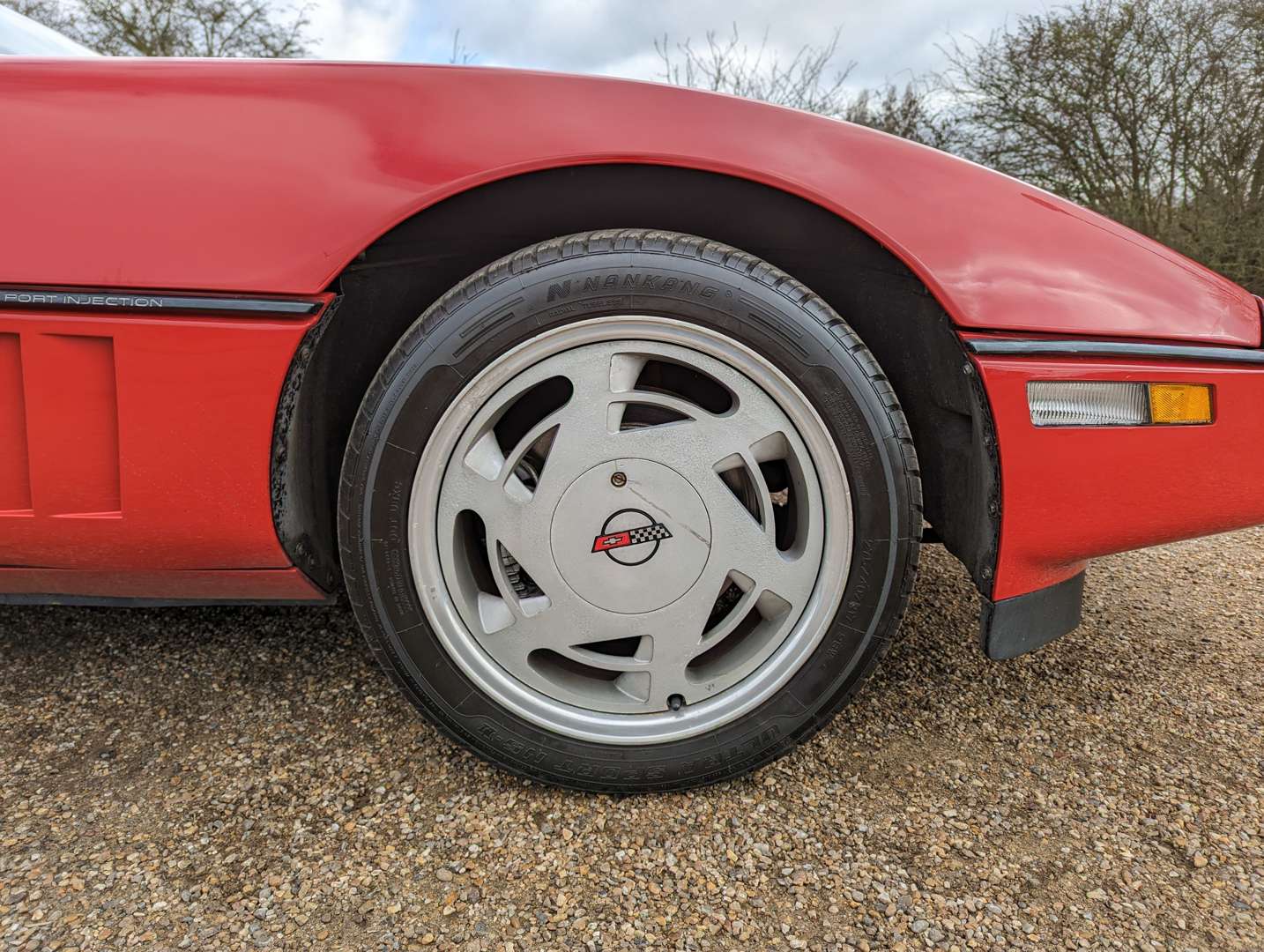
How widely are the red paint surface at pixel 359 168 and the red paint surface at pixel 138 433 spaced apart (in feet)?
0.27

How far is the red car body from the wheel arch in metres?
0.03

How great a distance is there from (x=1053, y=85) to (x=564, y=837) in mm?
7431

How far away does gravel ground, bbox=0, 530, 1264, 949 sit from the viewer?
41.3 inches

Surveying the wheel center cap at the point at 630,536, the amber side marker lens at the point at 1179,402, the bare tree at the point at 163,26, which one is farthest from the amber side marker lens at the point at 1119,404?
the bare tree at the point at 163,26

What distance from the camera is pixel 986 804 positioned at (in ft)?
4.19

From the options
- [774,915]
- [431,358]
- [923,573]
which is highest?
[431,358]

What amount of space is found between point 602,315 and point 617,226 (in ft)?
0.68

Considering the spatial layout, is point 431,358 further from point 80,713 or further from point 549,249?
point 80,713

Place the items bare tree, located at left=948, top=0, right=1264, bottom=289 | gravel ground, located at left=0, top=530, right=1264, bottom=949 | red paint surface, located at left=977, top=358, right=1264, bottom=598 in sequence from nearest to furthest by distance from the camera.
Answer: gravel ground, located at left=0, top=530, right=1264, bottom=949 < red paint surface, located at left=977, top=358, right=1264, bottom=598 < bare tree, located at left=948, top=0, right=1264, bottom=289

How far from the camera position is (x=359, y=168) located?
113 centimetres

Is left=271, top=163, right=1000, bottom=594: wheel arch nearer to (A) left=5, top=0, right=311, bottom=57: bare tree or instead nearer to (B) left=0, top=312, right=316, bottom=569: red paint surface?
(B) left=0, top=312, right=316, bottom=569: red paint surface

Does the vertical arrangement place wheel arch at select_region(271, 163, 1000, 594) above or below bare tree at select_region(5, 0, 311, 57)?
below

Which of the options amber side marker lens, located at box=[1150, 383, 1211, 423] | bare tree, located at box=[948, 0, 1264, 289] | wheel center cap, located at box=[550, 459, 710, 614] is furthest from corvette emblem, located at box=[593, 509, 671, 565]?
bare tree, located at box=[948, 0, 1264, 289]

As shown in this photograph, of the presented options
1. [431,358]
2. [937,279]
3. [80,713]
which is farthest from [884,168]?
[80,713]
